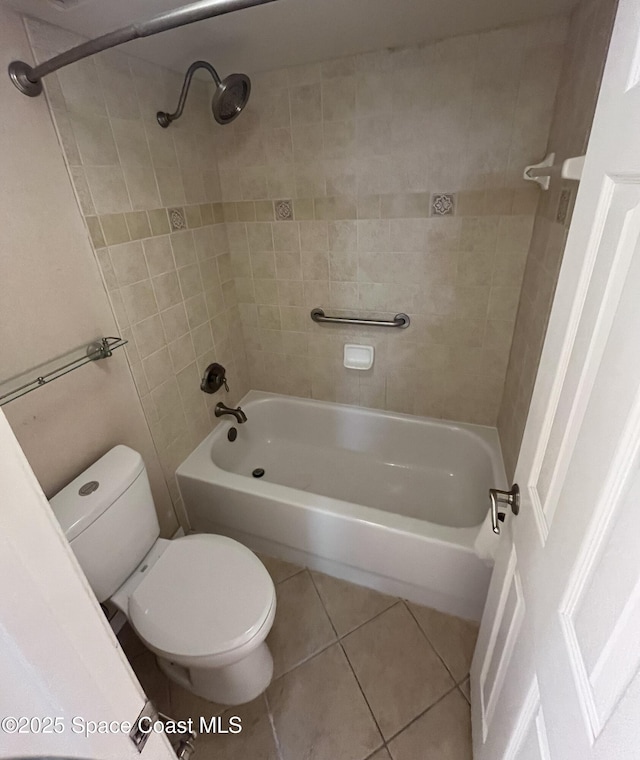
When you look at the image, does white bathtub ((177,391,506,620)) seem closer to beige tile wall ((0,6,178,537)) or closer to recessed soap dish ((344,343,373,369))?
recessed soap dish ((344,343,373,369))

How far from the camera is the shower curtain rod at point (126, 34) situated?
2.40ft

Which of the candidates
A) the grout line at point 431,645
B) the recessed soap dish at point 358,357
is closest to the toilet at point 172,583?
the grout line at point 431,645

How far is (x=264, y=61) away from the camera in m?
1.44

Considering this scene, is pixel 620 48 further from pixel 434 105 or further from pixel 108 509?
pixel 108 509

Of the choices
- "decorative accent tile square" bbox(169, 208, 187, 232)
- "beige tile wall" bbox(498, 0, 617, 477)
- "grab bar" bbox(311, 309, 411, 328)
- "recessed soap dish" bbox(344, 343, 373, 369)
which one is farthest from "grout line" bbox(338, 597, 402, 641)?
"decorative accent tile square" bbox(169, 208, 187, 232)

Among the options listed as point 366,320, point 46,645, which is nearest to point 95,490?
point 46,645

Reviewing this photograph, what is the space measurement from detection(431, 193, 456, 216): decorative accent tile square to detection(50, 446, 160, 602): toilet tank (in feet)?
5.06

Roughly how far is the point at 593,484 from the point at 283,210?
5.61ft

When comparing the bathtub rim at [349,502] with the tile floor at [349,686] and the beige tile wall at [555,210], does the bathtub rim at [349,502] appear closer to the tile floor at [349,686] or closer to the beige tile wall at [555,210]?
the beige tile wall at [555,210]

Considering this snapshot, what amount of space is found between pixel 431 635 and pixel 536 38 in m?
2.17

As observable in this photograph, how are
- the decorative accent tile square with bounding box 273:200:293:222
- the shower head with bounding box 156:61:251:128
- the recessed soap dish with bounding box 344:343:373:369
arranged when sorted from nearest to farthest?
the shower head with bounding box 156:61:251:128 → the decorative accent tile square with bounding box 273:200:293:222 → the recessed soap dish with bounding box 344:343:373:369

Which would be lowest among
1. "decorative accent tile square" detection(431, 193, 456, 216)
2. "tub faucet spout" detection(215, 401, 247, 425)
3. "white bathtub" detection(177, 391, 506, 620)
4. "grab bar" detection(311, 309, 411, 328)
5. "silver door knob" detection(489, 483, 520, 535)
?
"white bathtub" detection(177, 391, 506, 620)

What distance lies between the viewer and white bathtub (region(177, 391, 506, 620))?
55.2 inches

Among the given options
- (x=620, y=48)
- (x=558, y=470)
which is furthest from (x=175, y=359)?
(x=620, y=48)
